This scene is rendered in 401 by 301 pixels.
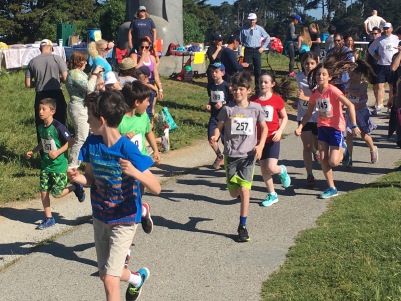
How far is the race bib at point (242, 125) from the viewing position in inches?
292

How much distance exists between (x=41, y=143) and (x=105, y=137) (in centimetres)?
327

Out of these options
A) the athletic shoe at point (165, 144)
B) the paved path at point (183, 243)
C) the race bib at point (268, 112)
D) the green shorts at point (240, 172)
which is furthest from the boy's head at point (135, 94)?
the athletic shoe at point (165, 144)

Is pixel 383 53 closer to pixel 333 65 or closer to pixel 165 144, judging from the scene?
pixel 165 144

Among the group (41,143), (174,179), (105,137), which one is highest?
(105,137)

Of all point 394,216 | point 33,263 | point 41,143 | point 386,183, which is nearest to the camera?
point 33,263

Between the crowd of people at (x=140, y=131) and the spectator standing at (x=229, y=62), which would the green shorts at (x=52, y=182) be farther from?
the spectator standing at (x=229, y=62)

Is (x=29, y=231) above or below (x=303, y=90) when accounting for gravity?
below

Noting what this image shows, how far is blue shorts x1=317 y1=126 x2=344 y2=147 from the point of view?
8.62 meters

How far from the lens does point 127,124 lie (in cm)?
692

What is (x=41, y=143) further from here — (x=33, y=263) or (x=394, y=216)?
(x=394, y=216)

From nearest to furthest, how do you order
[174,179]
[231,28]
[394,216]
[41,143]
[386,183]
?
1. [394,216]
2. [41,143]
3. [386,183]
4. [174,179]
5. [231,28]

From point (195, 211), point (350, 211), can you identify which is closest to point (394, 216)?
point (350, 211)

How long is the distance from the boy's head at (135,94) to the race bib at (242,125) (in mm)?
1042

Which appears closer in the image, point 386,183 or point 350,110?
point 350,110
